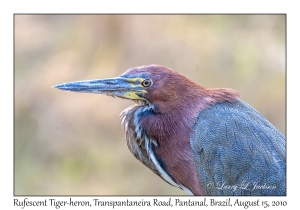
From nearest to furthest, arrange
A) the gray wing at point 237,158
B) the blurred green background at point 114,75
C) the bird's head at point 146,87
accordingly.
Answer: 1. the gray wing at point 237,158
2. the bird's head at point 146,87
3. the blurred green background at point 114,75

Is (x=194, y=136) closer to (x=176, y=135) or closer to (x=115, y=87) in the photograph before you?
(x=176, y=135)

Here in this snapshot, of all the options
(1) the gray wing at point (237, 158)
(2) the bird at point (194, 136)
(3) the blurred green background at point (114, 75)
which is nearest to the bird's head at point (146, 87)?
(2) the bird at point (194, 136)

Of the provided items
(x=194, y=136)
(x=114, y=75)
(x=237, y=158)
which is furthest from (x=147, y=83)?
(x=114, y=75)

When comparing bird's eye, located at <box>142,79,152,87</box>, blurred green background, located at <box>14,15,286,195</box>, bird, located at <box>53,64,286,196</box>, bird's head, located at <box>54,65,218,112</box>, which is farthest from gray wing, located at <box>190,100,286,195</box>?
blurred green background, located at <box>14,15,286,195</box>

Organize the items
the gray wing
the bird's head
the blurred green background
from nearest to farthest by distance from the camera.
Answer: the gray wing, the bird's head, the blurred green background

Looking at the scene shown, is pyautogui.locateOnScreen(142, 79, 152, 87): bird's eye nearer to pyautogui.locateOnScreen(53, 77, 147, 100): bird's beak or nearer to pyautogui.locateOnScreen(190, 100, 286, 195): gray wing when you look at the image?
pyautogui.locateOnScreen(53, 77, 147, 100): bird's beak

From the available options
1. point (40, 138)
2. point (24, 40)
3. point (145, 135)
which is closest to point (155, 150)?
point (145, 135)

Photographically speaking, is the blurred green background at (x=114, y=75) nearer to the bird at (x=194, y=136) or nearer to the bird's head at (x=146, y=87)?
the bird at (x=194, y=136)
